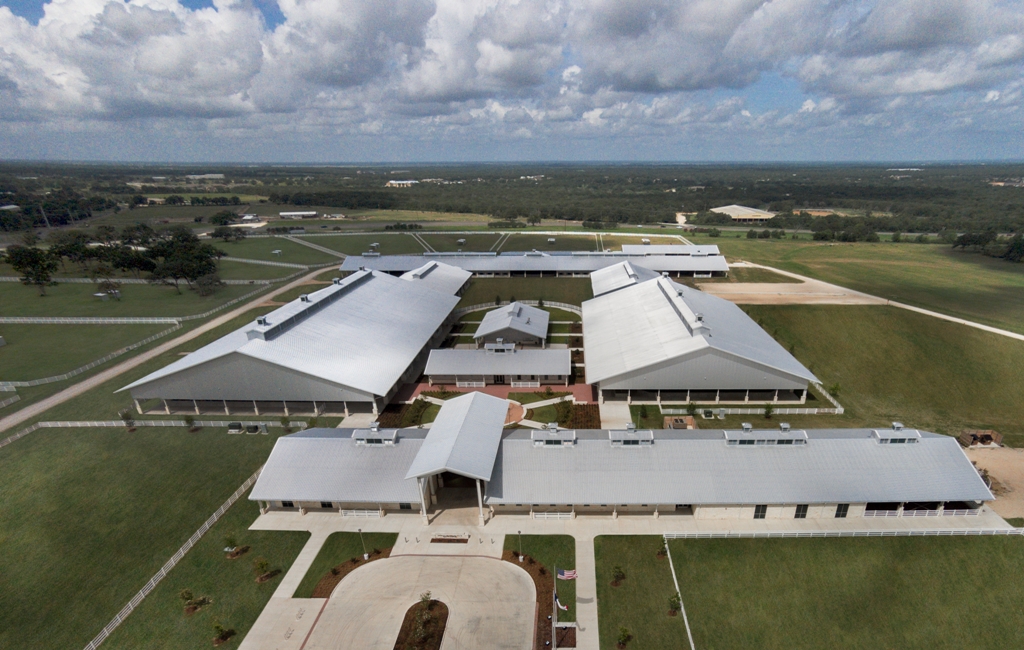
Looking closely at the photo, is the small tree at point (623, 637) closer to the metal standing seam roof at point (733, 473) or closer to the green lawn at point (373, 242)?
the metal standing seam roof at point (733, 473)

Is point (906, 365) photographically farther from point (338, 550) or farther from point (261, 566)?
point (261, 566)

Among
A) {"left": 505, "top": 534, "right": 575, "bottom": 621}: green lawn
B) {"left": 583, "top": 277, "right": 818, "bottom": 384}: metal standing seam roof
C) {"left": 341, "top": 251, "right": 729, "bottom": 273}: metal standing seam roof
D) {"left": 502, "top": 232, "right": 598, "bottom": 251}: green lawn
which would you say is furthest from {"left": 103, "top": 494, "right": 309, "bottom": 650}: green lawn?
{"left": 502, "top": 232, "right": 598, "bottom": 251}: green lawn

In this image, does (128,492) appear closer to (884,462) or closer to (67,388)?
(67,388)

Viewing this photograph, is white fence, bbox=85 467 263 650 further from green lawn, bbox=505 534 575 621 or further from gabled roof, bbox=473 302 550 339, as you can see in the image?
gabled roof, bbox=473 302 550 339

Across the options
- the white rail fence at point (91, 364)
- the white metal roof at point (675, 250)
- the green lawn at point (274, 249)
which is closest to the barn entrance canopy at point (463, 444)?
the white rail fence at point (91, 364)

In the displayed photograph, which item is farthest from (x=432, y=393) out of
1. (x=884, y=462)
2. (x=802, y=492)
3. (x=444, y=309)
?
(x=884, y=462)

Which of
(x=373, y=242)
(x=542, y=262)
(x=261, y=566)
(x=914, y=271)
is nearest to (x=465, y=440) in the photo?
(x=261, y=566)
